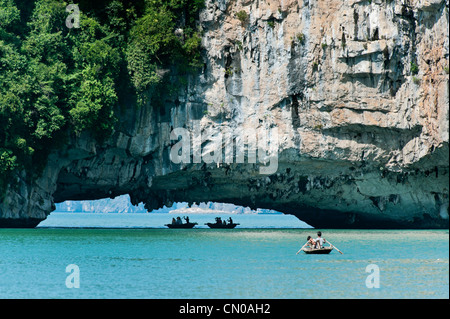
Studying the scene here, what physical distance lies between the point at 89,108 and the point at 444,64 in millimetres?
16420

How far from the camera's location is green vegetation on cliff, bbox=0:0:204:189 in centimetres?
3609

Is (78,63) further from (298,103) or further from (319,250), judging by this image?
(319,250)

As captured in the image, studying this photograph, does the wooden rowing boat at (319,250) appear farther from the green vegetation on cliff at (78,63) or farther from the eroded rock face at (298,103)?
the green vegetation on cliff at (78,63)

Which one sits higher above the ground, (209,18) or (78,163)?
(209,18)

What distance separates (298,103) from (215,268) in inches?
680

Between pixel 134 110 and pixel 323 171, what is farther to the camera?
pixel 323 171

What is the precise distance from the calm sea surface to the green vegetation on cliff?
4724 mm

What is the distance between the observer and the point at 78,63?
1506 inches

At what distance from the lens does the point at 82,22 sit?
3838cm

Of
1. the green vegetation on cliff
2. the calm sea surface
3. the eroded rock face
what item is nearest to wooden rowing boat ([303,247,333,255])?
the calm sea surface

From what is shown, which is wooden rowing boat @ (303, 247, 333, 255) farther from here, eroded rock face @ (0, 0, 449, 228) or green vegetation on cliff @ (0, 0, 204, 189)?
green vegetation on cliff @ (0, 0, 204, 189)

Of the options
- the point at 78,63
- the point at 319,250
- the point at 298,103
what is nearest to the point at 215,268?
the point at 319,250

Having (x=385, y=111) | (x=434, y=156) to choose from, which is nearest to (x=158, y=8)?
(x=385, y=111)

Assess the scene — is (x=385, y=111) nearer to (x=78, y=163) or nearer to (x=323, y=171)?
(x=323, y=171)
